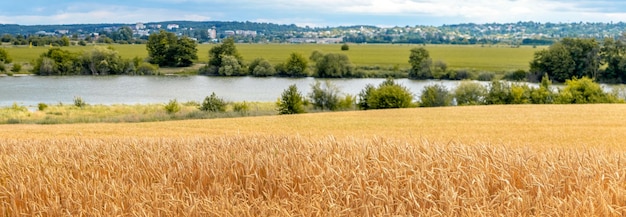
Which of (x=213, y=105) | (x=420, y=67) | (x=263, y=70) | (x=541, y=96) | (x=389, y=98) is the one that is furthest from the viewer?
(x=263, y=70)

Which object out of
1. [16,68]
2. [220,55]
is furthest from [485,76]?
[16,68]

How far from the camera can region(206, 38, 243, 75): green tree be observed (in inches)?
3282

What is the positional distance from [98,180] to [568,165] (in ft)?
11.9

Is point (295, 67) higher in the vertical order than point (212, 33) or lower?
lower

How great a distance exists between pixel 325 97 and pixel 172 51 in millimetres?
53869

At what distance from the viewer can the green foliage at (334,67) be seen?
253 feet

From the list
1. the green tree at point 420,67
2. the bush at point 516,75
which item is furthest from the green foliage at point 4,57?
the bush at point 516,75

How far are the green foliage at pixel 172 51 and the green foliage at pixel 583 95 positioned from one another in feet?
211

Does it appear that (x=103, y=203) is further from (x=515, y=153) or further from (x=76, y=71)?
(x=76, y=71)

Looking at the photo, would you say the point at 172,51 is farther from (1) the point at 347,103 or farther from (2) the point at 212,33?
(1) the point at 347,103

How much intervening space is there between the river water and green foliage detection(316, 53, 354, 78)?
405cm

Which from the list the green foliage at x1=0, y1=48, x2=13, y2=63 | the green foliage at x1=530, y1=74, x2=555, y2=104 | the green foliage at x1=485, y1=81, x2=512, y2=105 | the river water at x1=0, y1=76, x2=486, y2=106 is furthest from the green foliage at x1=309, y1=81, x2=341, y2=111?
the green foliage at x1=0, y1=48, x2=13, y2=63

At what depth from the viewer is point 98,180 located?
4.39 meters

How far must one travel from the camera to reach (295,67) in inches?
3100
